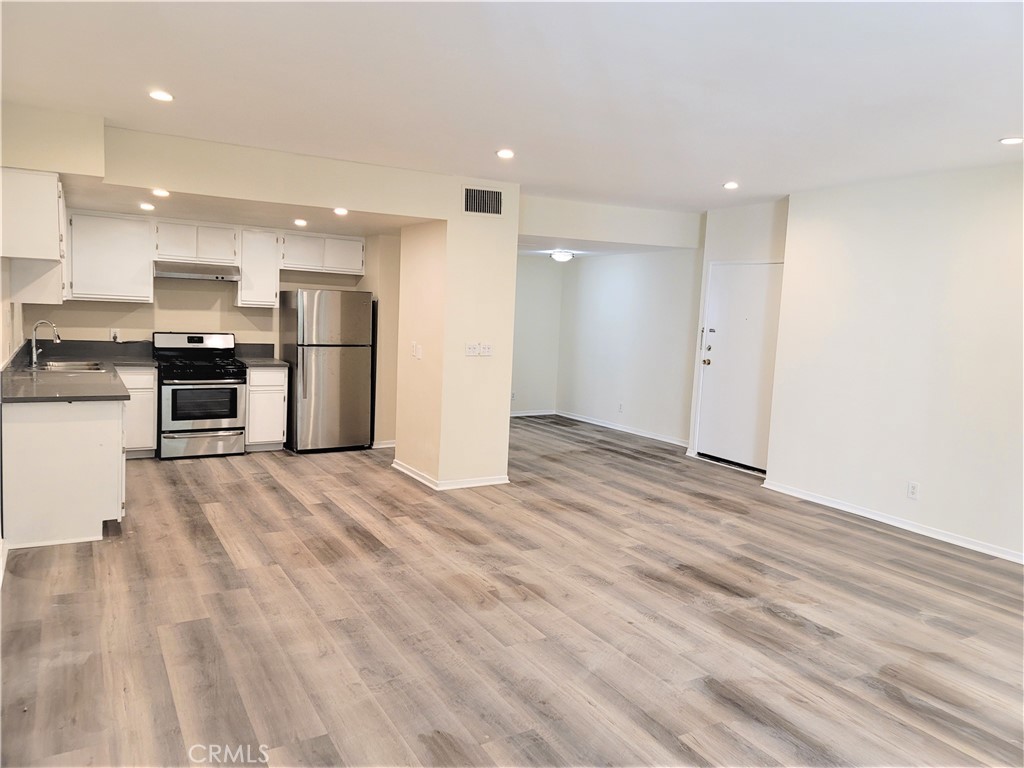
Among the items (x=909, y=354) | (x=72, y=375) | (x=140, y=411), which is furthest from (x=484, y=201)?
(x=140, y=411)

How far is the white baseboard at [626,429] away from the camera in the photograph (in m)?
7.87

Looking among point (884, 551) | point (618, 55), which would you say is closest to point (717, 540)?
point (884, 551)

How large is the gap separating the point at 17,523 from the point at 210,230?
3340mm

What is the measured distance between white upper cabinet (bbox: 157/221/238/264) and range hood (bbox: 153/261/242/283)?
5cm

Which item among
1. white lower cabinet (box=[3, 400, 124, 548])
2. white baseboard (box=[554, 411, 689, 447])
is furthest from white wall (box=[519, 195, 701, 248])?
white lower cabinet (box=[3, 400, 124, 548])

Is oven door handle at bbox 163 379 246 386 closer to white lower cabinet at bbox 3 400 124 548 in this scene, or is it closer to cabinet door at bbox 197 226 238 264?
cabinet door at bbox 197 226 238 264

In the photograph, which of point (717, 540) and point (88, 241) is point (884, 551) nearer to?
point (717, 540)

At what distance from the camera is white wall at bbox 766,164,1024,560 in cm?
445

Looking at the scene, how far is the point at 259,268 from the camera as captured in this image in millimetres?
6621

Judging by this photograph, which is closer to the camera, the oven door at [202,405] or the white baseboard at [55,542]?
the white baseboard at [55,542]

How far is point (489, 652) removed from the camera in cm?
294

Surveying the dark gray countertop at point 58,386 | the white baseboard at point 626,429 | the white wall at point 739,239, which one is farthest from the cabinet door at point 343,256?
the white baseboard at point 626,429

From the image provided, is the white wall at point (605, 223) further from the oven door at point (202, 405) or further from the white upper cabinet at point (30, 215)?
the white upper cabinet at point (30, 215)

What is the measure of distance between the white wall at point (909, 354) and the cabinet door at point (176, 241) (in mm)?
5313
